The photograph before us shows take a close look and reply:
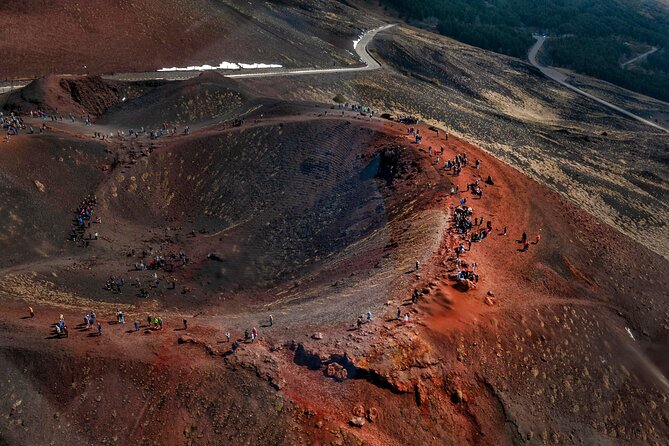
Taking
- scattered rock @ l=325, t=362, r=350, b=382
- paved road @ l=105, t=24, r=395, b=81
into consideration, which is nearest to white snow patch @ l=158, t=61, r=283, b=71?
paved road @ l=105, t=24, r=395, b=81

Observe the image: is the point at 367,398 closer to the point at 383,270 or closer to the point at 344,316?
the point at 344,316

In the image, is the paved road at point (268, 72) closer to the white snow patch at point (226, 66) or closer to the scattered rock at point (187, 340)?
the white snow patch at point (226, 66)

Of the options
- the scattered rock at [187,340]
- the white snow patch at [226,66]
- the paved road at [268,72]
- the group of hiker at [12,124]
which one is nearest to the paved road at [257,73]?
the paved road at [268,72]

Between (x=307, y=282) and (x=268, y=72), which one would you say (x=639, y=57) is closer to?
(x=268, y=72)

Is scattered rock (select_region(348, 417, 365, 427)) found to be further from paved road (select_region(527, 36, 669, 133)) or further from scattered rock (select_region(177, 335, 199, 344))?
paved road (select_region(527, 36, 669, 133))

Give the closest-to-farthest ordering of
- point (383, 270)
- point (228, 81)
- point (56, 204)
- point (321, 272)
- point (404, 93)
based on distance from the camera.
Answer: point (383, 270), point (321, 272), point (56, 204), point (228, 81), point (404, 93)

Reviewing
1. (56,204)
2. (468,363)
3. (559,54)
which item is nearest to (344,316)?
(468,363)
